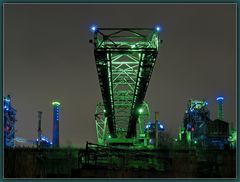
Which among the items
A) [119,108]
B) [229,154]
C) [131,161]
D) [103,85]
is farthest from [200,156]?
[119,108]

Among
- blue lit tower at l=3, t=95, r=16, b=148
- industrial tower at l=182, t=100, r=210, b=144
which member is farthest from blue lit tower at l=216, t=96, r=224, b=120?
blue lit tower at l=3, t=95, r=16, b=148

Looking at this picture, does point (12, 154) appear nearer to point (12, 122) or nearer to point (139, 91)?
point (139, 91)

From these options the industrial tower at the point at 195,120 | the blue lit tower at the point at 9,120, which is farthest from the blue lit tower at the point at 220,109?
the blue lit tower at the point at 9,120

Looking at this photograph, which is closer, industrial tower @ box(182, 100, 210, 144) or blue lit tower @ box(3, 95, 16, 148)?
industrial tower @ box(182, 100, 210, 144)

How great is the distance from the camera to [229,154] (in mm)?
33844

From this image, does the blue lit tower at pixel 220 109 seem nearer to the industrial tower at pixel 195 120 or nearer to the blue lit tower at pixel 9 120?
the industrial tower at pixel 195 120

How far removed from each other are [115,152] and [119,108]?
26.3 m

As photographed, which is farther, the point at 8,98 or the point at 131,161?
the point at 8,98

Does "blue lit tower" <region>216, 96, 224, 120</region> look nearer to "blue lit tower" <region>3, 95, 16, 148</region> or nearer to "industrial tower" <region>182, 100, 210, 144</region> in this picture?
"industrial tower" <region>182, 100, 210, 144</region>

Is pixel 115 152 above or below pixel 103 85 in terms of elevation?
below

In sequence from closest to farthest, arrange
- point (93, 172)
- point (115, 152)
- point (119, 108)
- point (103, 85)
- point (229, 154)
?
1. point (93, 172)
2. point (229, 154)
3. point (115, 152)
4. point (103, 85)
5. point (119, 108)

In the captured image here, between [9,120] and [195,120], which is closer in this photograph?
[195,120]

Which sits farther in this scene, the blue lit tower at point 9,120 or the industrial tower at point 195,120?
the blue lit tower at point 9,120

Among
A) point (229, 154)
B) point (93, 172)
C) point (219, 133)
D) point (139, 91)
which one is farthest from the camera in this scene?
point (219, 133)
